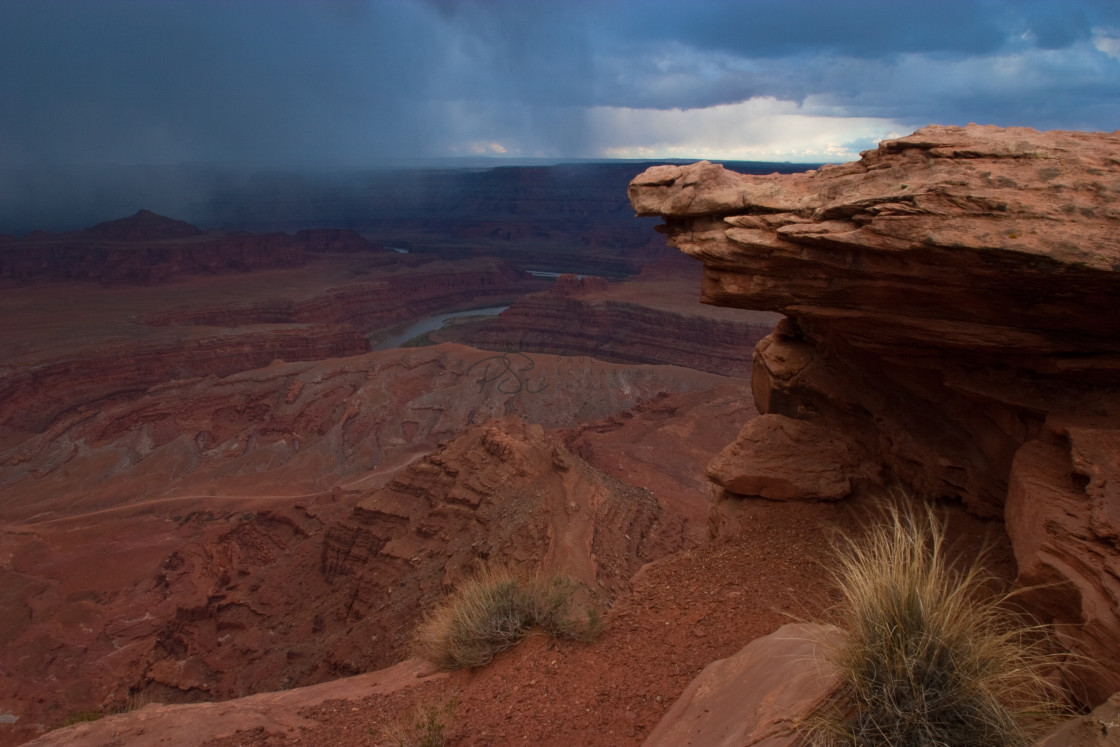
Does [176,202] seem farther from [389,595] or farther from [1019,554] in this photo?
[1019,554]

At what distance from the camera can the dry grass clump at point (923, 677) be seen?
3.32 metres

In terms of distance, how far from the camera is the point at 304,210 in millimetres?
147625

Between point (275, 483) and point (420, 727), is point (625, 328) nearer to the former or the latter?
point (275, 483)

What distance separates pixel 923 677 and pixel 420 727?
4.21 meters

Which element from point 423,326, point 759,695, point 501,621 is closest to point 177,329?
point 423,326

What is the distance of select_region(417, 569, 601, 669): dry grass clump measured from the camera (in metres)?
7.48

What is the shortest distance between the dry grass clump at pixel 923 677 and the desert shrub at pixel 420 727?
345 cm

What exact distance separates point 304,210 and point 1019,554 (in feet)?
522

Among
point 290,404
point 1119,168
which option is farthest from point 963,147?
point 290,404

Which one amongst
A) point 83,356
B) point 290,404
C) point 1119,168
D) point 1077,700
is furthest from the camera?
point 83,356

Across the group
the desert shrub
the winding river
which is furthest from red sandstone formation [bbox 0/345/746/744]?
the winding river

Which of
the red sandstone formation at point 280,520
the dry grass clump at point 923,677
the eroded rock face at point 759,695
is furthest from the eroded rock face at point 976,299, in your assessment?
the red sandstone formation at point 280,520

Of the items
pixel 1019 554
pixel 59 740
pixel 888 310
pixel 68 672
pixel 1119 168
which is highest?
pixel 1119 168

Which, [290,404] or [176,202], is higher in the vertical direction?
[176,202]
